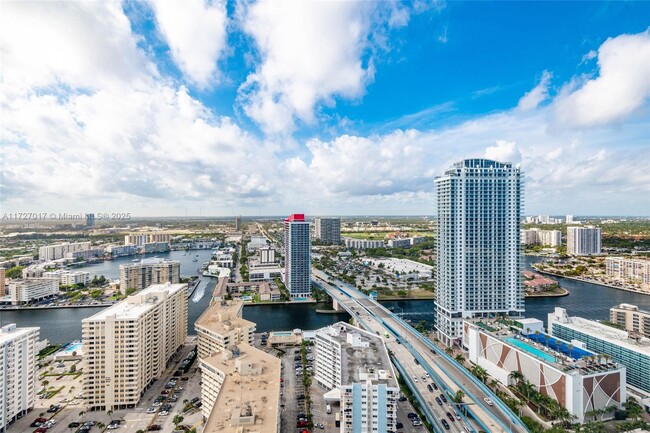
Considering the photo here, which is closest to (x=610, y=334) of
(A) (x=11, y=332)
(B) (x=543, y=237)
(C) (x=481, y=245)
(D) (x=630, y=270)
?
(C) (x=481, y=245)

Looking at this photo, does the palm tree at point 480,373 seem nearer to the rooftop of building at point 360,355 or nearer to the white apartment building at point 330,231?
the rooftop of building at point 360,355

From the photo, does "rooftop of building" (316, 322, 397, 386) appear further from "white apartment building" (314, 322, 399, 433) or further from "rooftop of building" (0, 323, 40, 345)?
"rooftop of building" (0, 323, 40, 345)

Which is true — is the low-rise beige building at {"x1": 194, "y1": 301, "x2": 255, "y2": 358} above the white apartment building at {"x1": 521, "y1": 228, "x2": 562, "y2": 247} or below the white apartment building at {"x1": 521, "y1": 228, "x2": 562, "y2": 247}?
below

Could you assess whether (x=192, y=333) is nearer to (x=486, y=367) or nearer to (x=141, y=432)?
(x=141, y=432)

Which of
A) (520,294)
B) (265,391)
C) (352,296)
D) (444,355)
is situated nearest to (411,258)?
(352,296)

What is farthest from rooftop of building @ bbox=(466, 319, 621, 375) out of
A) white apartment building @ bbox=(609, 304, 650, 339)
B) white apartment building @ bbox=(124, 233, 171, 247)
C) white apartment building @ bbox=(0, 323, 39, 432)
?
white apartment building @ bbox=(124, 233, 171, 247)

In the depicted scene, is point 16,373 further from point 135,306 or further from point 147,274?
point 147,274
